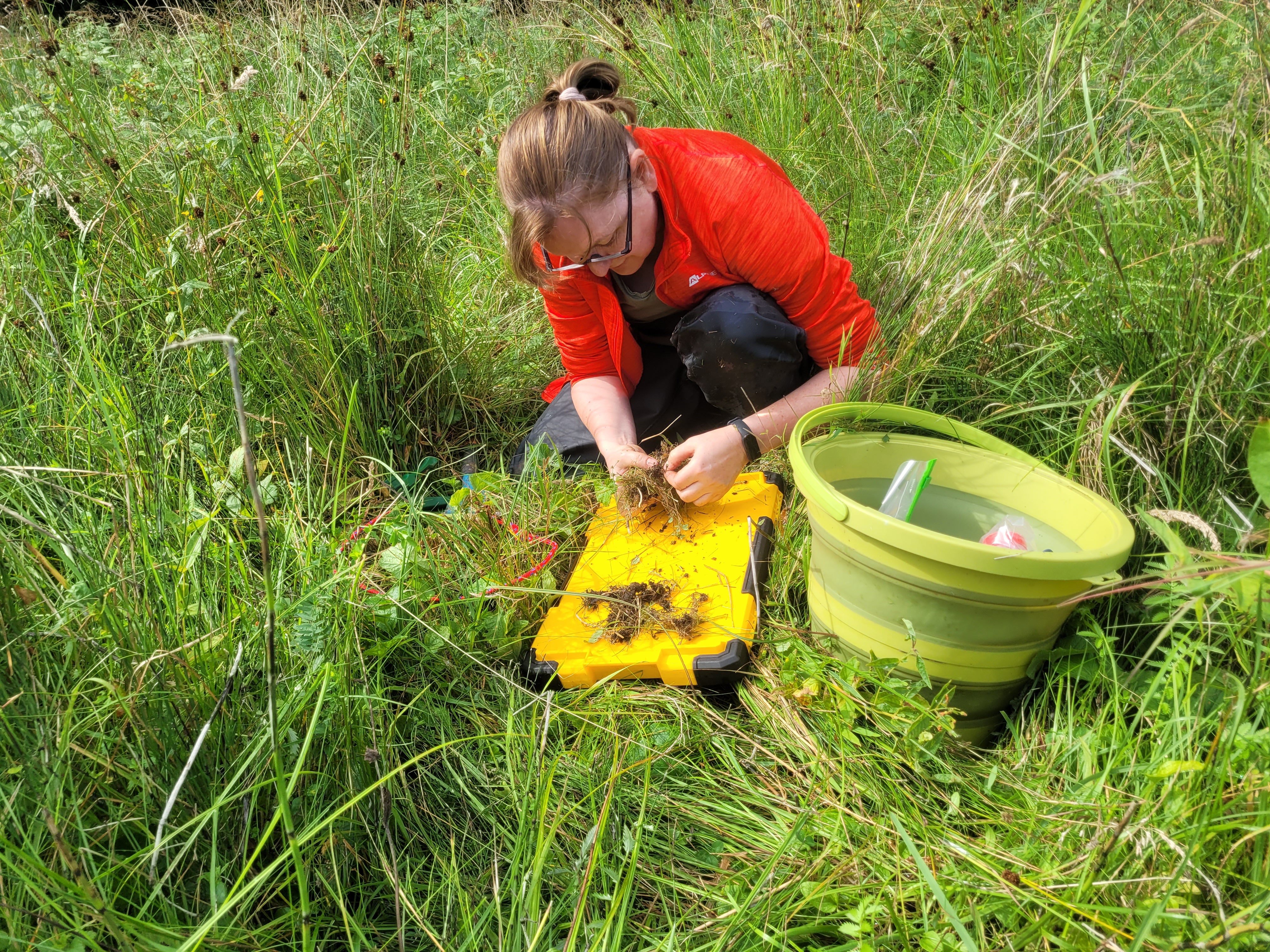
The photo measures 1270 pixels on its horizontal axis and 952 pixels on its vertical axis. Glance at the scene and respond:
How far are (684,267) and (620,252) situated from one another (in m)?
0.21

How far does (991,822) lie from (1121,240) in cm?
106

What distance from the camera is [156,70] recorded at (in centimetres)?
323

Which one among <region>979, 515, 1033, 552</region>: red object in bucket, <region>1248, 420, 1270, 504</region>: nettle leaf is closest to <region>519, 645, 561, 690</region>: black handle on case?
<region>979, 515, 1033, 552</region>: red object in bucket

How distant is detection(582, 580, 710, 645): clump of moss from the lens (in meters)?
1.57

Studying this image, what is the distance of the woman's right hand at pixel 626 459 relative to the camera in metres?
1.82

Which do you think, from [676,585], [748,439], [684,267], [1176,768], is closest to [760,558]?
[676,585]

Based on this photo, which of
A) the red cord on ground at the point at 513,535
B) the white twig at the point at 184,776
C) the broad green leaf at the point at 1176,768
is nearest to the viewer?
the white twig at the point at 184,776

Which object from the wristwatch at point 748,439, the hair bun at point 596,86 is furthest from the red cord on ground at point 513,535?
the hair bun at point 596,86

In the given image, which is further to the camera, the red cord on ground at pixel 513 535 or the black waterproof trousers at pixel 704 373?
the black waterproof trousers at pixel 704 373

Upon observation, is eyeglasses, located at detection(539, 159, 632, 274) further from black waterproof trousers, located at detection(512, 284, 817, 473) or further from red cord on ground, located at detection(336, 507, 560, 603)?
red cord on ground, located at detection(336, 507, 560, 603)

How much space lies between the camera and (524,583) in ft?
5.54

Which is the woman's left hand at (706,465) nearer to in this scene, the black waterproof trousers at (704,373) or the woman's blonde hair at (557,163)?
the black waterproof trousers at (704,373)

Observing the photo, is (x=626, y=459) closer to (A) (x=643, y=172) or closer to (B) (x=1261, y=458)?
(A) (x=643, y=172)

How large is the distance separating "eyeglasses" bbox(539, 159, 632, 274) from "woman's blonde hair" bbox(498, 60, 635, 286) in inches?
0.7
